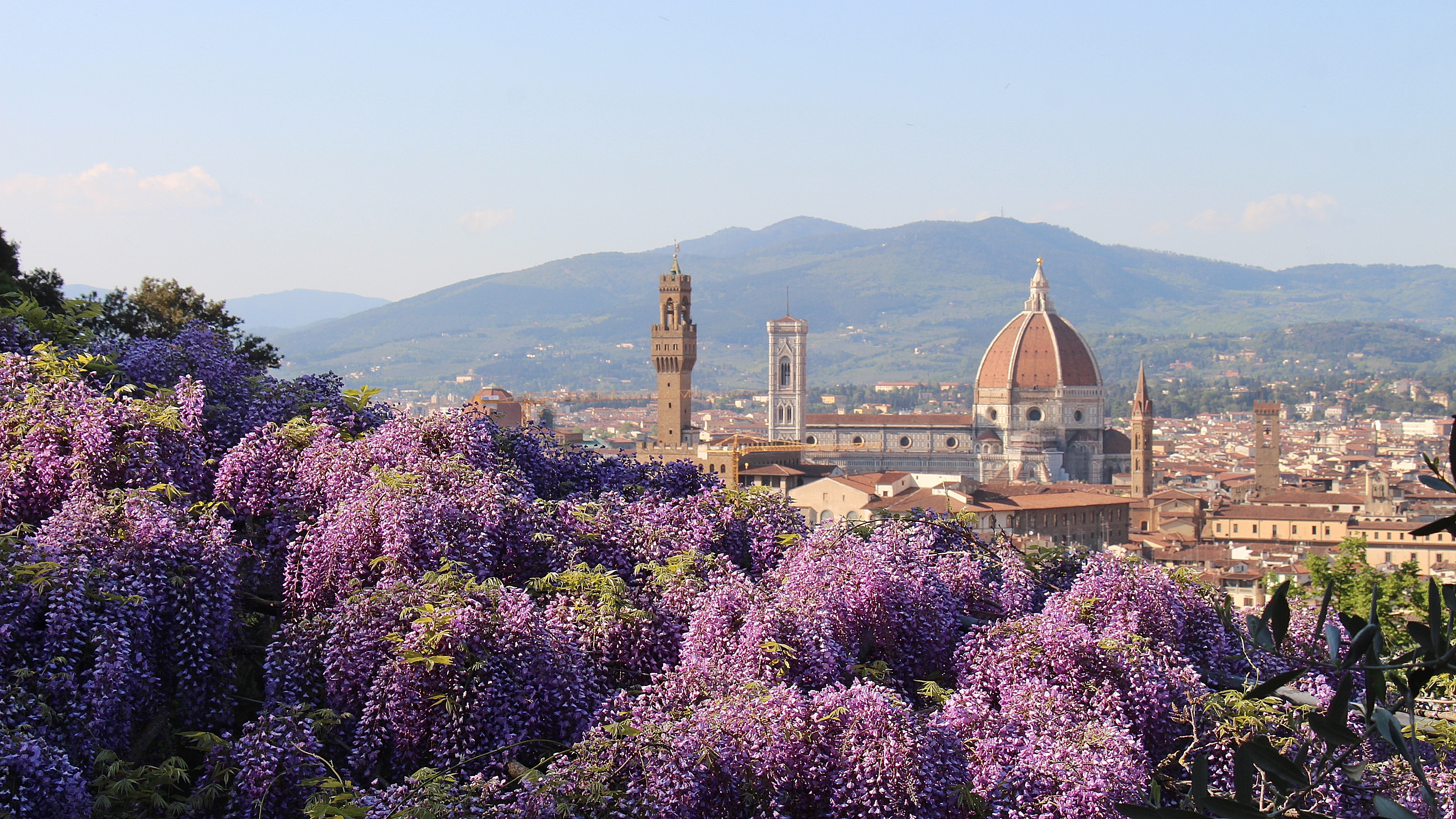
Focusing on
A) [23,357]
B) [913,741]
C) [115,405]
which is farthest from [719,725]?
[23,357]

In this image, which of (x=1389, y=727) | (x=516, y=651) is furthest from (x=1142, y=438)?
(x=1389, y=727)

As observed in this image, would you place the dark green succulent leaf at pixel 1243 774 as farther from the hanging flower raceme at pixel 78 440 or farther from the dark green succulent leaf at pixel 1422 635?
the hanging flower raceme at pixel 78 440

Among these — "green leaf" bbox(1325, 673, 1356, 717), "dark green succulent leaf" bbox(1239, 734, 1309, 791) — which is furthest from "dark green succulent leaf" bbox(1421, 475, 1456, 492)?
"dark green succulent leaf" bbox(1239, 734, 1309, 791)

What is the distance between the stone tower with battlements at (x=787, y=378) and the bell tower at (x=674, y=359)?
60.6ft

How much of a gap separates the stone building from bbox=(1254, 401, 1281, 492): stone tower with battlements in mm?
8946

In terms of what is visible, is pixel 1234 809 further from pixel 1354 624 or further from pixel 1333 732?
pixel 1354 624

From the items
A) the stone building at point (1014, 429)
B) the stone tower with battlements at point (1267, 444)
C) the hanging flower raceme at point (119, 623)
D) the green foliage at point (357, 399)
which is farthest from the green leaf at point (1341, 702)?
the stone tower with battlements at point (1267, 444)

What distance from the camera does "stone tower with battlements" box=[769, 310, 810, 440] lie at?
95.2 meters

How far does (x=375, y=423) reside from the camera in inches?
399

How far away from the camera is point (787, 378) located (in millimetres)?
96312

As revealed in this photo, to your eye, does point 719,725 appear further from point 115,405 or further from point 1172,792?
point 115,405

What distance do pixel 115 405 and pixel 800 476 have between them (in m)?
52.9

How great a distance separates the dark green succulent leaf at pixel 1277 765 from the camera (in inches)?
119

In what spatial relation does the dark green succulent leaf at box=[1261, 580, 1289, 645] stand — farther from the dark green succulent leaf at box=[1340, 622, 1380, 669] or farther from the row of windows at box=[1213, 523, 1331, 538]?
the row of windows at box=[1213, 523, 1331, 538]
